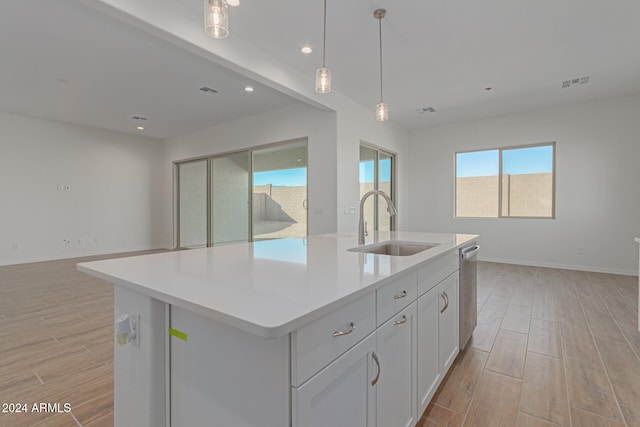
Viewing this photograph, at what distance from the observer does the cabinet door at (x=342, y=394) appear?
0.76m

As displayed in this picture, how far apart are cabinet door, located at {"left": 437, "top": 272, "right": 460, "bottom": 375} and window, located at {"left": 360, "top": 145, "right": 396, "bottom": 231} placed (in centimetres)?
329

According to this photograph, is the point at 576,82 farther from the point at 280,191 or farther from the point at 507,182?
the point at 280,191

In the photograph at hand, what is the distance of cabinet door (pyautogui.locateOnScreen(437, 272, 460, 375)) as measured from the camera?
1.74 m

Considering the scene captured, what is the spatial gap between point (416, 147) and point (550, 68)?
307cm

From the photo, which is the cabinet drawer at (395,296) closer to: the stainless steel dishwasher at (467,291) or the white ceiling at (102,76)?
the stainless steel dishwasher at (467,291)

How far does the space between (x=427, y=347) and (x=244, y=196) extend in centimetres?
511

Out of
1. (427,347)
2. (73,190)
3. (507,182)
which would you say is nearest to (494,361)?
(427,347)

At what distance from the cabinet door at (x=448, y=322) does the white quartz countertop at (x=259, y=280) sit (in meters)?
0.32

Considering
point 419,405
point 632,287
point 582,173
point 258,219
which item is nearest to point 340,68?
point 258,219

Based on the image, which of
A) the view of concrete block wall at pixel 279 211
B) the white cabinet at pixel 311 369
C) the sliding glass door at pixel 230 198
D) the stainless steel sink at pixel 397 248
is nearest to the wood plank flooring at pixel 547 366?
the white cabinet at pixel 311 369

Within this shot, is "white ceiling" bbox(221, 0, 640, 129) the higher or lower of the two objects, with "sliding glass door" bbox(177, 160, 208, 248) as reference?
higher

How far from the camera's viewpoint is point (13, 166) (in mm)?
5566

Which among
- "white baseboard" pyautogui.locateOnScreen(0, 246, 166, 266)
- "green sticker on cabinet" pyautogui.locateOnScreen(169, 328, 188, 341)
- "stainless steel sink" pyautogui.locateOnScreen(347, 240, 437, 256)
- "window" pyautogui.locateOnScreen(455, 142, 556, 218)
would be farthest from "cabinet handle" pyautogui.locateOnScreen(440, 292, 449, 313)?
"white baseboard" pyautogui.locateOnScreen(0, 246, 166, 266)

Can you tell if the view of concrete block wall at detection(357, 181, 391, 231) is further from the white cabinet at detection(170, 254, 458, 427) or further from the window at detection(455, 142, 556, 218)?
the white cabinet at detection(170, 254, 458, 427)
